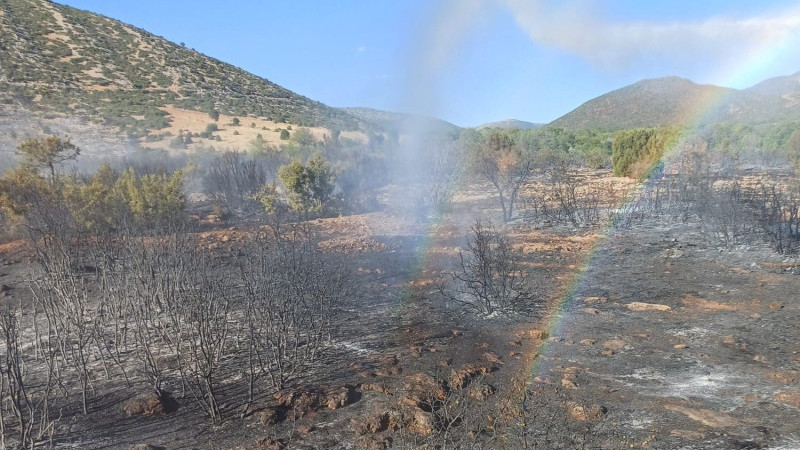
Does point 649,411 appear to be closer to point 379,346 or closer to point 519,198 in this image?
point 379,346

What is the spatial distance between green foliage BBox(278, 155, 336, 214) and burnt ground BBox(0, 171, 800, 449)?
665 cm

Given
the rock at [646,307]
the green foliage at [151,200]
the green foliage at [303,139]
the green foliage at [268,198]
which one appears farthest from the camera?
the green foliage at [303,139]

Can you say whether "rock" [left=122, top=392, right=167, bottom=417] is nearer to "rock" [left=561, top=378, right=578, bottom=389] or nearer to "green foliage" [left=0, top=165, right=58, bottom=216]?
"rock" [left=561, top=378, right=578, bottom=389]

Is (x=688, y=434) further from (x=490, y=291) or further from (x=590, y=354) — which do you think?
(x=490, y=291)

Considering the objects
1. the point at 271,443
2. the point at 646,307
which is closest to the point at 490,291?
the point at 646,307

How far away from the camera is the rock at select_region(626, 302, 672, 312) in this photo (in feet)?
26.5

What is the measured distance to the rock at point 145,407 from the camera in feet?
18.5

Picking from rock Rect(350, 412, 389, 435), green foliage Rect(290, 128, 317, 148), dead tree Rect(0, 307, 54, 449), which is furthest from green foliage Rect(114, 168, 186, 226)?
green foliage Rect(290, 128, 317, 148)

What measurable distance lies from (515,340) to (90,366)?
17.4 feet

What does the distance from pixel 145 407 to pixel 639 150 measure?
86.6 ft

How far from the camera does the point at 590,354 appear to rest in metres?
6.62

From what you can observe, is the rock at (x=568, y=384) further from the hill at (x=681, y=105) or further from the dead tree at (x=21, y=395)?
the hill at (x=681, y=105)

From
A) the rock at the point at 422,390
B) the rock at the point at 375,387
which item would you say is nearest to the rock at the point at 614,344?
the rock at the point at 422,390

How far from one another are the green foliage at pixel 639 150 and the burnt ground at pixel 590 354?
15.5 m
